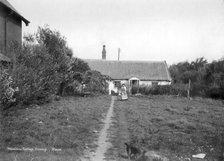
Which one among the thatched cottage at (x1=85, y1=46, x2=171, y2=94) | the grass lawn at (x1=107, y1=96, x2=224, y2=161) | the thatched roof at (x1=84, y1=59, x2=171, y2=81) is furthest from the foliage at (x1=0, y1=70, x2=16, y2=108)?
the thatched roof at (x1=84, y1=59, x2=171, y2=81)

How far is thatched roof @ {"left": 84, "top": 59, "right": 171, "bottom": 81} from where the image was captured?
40500 mm

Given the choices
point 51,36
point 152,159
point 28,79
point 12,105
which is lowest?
point 152,159

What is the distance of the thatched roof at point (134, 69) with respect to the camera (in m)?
40.5

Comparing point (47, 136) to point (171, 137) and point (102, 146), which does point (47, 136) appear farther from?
point (171, 137)

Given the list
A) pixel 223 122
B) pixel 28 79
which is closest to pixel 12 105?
pixel 28 79

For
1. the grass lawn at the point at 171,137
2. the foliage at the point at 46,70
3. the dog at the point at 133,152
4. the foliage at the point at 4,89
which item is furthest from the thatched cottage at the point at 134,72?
the dog at the point at 133,152

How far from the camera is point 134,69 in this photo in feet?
141

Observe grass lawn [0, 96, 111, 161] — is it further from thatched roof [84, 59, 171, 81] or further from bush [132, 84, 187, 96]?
thatched roof [84, 59, 171, 81]

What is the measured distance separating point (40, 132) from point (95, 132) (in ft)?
6.65

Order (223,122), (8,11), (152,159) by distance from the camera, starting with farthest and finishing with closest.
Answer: (8,11) < (223,122) < (152,159)

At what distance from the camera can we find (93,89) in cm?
2697

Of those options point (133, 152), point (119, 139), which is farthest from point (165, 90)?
point (133, 152)

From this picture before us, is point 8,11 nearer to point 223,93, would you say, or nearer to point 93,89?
point 93,89

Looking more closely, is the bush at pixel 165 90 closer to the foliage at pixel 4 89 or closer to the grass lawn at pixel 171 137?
the grass lawn at pixel 171 137
